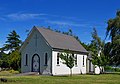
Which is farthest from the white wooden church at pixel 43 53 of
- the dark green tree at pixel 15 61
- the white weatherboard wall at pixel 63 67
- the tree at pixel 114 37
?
the dark green tree at pixel 15 61

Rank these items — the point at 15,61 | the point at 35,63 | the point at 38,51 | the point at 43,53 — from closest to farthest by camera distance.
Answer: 1. the point at 43,53
2. the point at 38,51
3. the point at 35,63
4. the point at 15,61

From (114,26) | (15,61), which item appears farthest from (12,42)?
(114,26)

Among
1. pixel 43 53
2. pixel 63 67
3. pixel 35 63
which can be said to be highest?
pixel 43 53

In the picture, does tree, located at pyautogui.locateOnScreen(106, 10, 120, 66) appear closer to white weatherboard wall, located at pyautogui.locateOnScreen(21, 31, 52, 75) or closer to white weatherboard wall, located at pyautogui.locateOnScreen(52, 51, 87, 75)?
white weatherboard wall, located at pyautogui.locateOnScreen(52, 51, 87, 75)

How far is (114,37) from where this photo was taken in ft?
181

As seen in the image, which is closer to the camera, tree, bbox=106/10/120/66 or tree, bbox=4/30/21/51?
tree, bbox=106/10/120/66

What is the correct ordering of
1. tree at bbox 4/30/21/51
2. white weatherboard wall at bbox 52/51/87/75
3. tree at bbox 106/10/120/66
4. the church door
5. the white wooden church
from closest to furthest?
the white wooden church → white weatherboard wall at bbox 52/51/87/75 → the church door → tree at bbox 106/10/120/66 → tree at bbox 4/30/21/51

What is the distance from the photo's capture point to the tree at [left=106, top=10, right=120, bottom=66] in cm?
5481

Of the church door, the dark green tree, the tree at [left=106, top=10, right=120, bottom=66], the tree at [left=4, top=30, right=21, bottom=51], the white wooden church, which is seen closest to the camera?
the white wooden church

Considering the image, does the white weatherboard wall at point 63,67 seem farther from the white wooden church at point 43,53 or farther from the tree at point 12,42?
the tree at point 12,42

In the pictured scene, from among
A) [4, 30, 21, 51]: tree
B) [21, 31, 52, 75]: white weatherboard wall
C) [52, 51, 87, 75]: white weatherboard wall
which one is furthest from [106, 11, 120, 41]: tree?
[4, 30, 21, 51]: tree

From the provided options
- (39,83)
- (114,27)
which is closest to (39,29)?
(114,27)

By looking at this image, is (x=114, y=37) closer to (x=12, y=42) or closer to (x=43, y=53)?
(x=43, y=53)

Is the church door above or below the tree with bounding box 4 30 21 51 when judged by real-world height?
below
